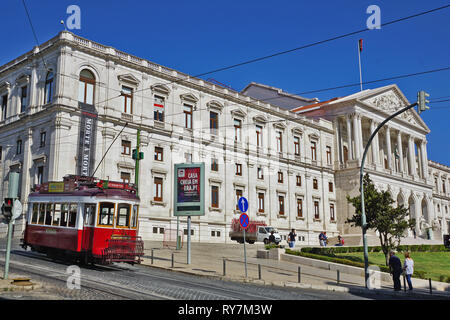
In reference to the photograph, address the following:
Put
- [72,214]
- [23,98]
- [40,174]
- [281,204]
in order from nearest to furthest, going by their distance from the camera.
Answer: [72,214] < [40,174] < [23,98] < [281,204]

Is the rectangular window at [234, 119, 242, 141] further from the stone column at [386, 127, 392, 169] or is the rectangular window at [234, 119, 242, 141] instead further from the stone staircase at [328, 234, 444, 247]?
the stone column at [386, 127, 392, 169]

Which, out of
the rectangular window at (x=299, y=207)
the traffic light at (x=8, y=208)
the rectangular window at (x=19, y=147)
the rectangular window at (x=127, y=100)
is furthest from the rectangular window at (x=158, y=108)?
the traffic light at (x=8, y=208)

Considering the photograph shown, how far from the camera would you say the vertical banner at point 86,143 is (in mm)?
35812

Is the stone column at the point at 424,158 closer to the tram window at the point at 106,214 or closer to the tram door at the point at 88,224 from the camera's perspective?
the tram window at the point at 106,214

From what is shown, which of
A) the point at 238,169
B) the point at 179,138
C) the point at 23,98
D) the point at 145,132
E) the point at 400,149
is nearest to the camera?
the point at 23,98

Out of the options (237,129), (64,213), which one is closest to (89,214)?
(64,213)

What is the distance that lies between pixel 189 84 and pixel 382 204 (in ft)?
73.0

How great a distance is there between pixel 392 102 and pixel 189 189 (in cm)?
5061

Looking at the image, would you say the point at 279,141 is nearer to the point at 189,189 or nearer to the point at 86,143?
the point at 86,143

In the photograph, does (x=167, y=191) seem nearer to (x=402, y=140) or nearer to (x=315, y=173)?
(x=315, y=173)

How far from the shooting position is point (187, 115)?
45.3 metres

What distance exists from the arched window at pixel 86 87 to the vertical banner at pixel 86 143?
3.65 feet

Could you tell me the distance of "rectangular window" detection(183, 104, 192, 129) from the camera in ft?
147

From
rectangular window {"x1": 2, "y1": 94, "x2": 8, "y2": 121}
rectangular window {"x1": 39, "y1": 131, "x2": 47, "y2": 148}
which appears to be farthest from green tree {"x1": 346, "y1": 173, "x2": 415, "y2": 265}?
rectangular window {"x1": 2, "y1": 94, "x2": 8, "y2": 121}
